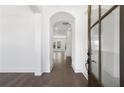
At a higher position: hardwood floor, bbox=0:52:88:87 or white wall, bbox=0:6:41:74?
white wall, bbox=0:6:41:74

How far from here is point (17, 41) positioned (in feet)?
18.9

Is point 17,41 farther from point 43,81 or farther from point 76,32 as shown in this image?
point 76,32

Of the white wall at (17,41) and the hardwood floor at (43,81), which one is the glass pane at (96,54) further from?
the white wall at (17,41)

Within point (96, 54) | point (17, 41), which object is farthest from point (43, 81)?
point (96, 54)

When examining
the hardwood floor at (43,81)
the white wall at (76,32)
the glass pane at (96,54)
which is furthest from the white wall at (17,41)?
the glass pane at (96,54)

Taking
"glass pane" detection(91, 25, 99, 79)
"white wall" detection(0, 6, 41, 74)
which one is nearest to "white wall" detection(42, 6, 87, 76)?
"white wall" detection(0, 6, 41, 74)

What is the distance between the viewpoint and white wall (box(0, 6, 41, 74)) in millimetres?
5711

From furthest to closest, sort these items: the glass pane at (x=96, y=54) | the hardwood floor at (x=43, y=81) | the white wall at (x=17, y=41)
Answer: the white wall at (x=17, y=41)
the hardwood floor at (x=43, y=81)
the glass pane at (x=96, y=54)

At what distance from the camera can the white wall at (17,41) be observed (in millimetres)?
5711

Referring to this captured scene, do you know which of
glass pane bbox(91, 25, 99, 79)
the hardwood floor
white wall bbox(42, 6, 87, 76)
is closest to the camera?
glass pane bbox(91, 25, 99, 79)

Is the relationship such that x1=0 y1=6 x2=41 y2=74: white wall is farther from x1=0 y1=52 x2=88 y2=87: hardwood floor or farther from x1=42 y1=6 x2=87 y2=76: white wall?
x1=0 y1=52 x2=88 y2=87: hardwood floor
